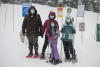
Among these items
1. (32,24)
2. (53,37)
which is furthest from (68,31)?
A: (32,24)

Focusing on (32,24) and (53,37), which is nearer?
(53,37)

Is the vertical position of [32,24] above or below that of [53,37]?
above

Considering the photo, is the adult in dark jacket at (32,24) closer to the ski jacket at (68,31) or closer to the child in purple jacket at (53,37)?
the child in purple jacket at (53,37)

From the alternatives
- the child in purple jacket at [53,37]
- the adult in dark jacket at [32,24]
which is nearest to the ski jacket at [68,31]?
the child in purple jacket at [53,37]

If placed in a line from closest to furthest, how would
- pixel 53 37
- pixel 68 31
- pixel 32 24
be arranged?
pixel 53 37, pixel 68 31, pixel 32 24

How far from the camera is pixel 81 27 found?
7840 mm

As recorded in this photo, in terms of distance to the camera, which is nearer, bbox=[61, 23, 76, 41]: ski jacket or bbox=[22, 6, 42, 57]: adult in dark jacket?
bbox=[61, 23, 76, 41]: ski jacket

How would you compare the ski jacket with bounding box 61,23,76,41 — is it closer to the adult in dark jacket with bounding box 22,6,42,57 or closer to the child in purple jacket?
the child in purple jacket

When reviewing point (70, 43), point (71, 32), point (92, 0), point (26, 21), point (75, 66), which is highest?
point (92, 0)

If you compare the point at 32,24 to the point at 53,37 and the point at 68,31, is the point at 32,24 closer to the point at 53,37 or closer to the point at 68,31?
the point at 53,37

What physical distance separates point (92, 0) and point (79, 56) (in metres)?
21.4

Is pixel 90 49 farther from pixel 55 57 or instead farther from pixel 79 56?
pixel 55 57

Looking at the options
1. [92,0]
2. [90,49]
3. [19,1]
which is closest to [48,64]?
[90,49]

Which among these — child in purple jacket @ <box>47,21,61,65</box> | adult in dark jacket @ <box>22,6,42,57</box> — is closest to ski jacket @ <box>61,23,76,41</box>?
child in purple jacket @ <box>47,21,61,65</box>
